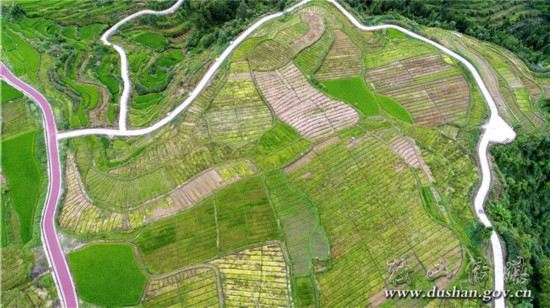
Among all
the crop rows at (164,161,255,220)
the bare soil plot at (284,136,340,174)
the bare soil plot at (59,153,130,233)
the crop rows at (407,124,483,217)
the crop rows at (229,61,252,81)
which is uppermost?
the crop rows at (229,61,252,81)

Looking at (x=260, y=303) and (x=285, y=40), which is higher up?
(x=285, y=40)

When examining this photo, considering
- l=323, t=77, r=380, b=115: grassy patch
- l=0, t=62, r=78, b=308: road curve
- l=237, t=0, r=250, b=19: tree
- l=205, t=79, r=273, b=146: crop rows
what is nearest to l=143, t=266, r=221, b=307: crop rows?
l=0, t=62, r=78, b=308: road curve

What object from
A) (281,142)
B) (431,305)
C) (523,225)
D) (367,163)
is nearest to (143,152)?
(281,142)

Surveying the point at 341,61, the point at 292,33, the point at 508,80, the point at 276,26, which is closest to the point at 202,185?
the point at 341,61

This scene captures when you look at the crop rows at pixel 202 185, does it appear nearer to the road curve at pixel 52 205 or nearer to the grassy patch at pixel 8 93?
the road curve at pixel 52 205

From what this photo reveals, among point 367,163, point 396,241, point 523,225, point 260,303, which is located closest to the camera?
point 260,303

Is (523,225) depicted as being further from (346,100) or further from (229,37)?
(229,37)

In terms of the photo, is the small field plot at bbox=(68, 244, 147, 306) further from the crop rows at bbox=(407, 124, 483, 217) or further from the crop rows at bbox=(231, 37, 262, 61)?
the crop rows at bbox=(407, 124, 483, 217)
